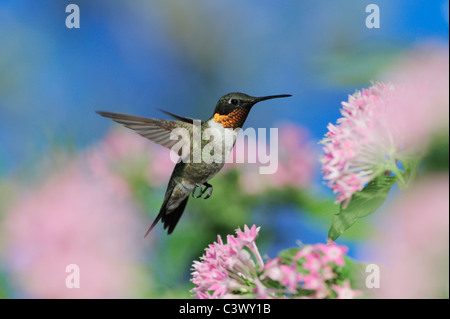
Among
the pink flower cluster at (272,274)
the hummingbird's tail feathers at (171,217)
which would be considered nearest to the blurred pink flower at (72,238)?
the hummingbird's tail feathers at (171,217)

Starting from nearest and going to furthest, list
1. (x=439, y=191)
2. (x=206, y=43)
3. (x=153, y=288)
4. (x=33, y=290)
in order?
(x=439, y=191), (x=33, y=290), (x=153, y=288), (x=206, y=43)

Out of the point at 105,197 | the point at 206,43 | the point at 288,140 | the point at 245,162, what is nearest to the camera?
the point at 105,197

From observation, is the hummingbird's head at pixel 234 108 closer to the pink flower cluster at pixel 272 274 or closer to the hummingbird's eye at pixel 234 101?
the hummingbird's eye at pixel 234 101

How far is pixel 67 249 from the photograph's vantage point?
4.72ft

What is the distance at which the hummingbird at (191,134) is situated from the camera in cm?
114

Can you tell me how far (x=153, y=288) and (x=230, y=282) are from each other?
0.86 m

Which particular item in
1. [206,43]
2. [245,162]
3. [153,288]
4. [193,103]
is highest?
[206,43]

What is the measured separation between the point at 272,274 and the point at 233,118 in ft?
1.97

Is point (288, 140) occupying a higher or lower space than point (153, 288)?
higher

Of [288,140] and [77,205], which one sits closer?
[77,205]

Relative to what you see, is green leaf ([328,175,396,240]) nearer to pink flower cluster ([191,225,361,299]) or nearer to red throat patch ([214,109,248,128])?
pink flower cluster ([191,225,361,299])

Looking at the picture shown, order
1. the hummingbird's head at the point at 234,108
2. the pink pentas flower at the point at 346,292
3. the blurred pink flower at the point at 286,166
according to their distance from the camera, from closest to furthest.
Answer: the pink pentas flower at the point at 346,292 → the hummingbird's head at the point at 234,108 → the blurred pink flower at the point at 286,166
